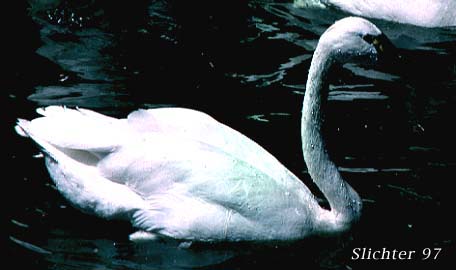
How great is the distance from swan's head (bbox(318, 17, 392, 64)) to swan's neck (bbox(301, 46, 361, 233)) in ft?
0.17

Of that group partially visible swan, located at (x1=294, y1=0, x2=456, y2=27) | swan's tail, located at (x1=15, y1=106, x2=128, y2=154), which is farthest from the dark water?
swan's tail, located at (x1=15, y1=106, x2=128, y2=154)

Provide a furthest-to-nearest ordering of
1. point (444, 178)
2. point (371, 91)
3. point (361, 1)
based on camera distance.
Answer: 1. point (361, 1)
2. point (371, 91)
3. point (444, 178)

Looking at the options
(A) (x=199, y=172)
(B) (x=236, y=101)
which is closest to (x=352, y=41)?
(A) (x=199, y=172)

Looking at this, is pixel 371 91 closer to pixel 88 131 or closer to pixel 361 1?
pixel 361 1

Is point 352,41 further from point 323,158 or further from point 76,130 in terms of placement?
point 76,130

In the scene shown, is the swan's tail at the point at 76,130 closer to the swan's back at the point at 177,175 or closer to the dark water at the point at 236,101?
the swan's back at the point at 177,175

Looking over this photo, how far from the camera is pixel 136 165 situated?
710 cm

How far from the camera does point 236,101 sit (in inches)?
369

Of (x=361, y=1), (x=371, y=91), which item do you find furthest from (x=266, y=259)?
(x=361, y=1)

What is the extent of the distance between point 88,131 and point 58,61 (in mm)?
2897

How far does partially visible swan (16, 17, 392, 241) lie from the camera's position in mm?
6938

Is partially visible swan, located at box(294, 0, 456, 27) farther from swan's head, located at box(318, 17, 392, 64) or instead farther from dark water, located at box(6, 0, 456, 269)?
swan's head, located at box(318, 17, 392, 64)

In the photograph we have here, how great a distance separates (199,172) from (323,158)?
90 cm

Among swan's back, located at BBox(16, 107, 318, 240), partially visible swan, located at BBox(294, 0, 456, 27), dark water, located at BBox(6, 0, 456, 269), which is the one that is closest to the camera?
swan's back, located at BBox(16, 107, 318, 240)
